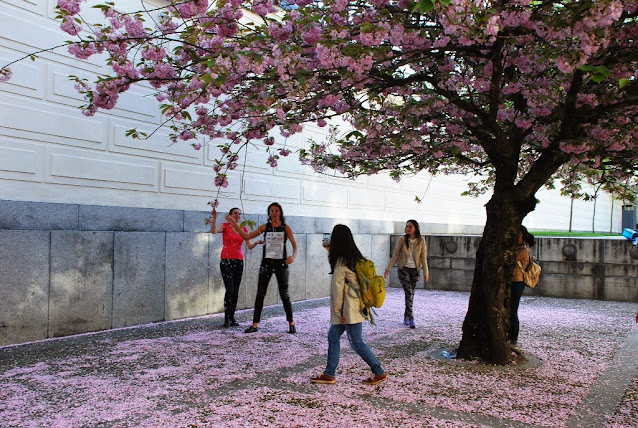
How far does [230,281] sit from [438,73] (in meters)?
4.58

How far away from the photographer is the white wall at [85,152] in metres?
7.93

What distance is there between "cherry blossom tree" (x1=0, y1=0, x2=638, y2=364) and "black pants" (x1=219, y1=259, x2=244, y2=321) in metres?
1.60

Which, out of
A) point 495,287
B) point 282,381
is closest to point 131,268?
point 282,381

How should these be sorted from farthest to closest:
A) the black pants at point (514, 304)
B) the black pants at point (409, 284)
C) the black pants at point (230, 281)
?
the black pants at point (409, 284)
the black pants at point (230, 281)
the black pants at point (514, 304)

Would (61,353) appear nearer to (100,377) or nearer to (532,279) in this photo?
(100,377)

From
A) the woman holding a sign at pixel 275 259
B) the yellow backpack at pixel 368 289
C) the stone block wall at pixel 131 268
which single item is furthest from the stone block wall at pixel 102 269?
the yellow backpack at pixel 368 289

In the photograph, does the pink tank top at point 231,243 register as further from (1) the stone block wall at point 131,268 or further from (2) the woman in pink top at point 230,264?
(1) the stone block wall at point 131,268

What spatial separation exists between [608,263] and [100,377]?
11.9 m

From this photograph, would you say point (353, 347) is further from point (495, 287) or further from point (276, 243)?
point (276, 243)

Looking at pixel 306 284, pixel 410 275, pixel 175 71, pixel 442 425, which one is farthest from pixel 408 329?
pixel 175 71

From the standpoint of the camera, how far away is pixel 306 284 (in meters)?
13.3

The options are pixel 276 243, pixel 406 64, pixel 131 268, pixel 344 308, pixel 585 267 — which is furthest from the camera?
pixel 585 267

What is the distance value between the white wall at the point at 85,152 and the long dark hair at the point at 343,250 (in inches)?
180

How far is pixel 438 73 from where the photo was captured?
7.03m
